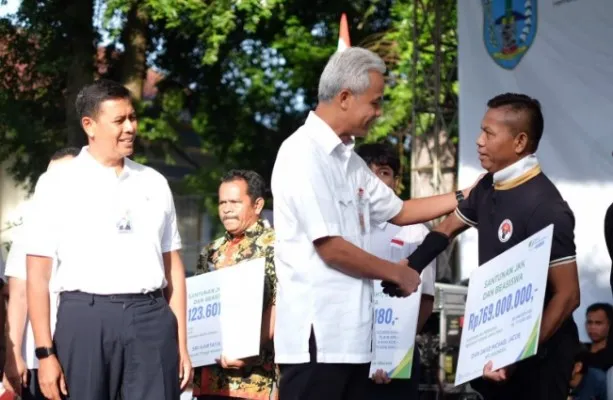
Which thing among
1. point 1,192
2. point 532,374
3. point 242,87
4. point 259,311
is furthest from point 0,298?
point 1,192

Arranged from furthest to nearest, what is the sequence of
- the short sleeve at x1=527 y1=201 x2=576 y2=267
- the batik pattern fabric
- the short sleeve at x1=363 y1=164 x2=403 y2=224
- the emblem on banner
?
the emblem on banner → the batik pattern fabric → the short sleeve at x1=363 y1=164 x2=403 y2=224 → the short sleeve at x1=527 y1=201 x2=576 y2=267

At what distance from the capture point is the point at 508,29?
1008 cm

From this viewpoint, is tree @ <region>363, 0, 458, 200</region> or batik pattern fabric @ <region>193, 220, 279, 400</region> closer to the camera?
batik pattern fabric @ <region>193, 220, 279, 400</region>

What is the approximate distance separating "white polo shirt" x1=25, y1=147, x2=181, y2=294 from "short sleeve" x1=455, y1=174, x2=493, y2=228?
120 centimetres

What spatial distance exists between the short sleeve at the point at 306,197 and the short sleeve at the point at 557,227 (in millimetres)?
777

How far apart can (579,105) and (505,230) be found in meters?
4.83

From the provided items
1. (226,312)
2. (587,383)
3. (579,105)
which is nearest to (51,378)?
(226,312)

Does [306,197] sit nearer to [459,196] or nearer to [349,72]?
[349,72]

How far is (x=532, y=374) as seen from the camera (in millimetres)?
4750

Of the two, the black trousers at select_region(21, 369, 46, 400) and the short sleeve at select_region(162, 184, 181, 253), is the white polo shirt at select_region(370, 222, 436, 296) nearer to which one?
the short sleeve at select_region(162, 184, 181, 253)

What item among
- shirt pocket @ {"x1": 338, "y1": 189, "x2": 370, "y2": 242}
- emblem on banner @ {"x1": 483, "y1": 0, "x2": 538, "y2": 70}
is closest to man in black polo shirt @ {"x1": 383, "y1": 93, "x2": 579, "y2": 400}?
shirt pocket @ {"x1": 338, "y1": 189, "x2": 370, "y2": 242}

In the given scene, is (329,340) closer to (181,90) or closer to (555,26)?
(555,26)

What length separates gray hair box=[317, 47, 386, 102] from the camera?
175 inches

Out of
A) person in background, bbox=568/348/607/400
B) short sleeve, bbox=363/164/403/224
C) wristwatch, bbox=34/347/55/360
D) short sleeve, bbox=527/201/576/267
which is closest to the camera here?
short sleeve, bbox=527/201/576/267
